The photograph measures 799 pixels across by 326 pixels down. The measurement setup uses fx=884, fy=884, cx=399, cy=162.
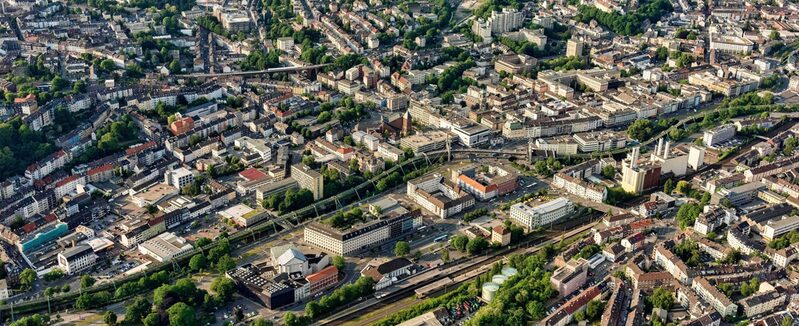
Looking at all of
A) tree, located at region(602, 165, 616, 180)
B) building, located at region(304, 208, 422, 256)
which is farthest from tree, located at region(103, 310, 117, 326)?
tree, located at region(602, 165, 616, 180)

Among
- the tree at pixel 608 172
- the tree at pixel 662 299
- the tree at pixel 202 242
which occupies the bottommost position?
the tree at pixel 608 172

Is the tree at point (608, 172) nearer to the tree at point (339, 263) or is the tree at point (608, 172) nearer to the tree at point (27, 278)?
the tree at point (339, 263)

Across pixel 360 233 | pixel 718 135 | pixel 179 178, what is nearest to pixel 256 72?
pixel 179 178

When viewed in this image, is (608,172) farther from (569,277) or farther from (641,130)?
(569,277)

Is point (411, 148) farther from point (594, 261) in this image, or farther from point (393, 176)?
point (594, 261)

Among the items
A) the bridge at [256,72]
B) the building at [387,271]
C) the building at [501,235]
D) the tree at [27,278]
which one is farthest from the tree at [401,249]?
the bridge at [256,72]

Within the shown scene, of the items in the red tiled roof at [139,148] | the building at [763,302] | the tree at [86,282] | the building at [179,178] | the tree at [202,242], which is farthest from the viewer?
the red tiled roof at [139,148]
